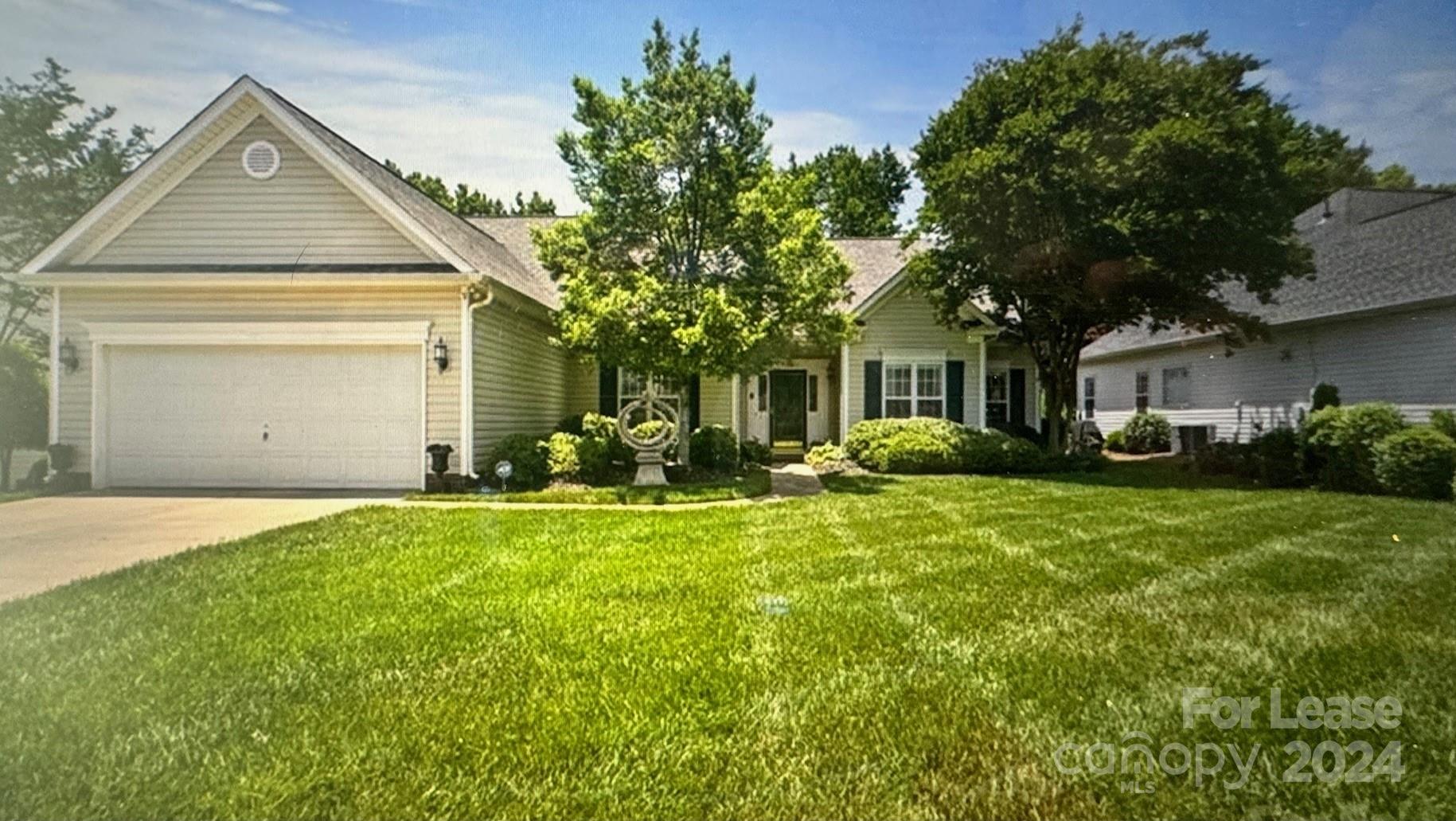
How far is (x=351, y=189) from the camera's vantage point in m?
9.53

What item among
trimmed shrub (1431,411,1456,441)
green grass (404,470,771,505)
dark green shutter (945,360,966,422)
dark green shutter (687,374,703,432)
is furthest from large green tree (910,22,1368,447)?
green grass (404,470,771,505)

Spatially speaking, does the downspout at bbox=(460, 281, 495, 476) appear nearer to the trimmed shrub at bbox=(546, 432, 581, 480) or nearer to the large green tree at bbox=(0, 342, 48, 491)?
the trimmed shrub at bbox=(546, 432, 581, 480)

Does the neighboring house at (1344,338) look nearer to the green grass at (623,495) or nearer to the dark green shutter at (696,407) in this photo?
the green grass at (623,495)

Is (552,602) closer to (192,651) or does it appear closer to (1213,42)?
(192,651)

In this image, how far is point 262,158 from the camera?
9.48 m

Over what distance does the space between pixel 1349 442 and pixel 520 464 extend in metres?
11.2

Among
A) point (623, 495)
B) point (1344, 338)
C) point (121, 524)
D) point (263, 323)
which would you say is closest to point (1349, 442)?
point (1344, 338)

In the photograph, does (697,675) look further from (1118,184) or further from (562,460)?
(1118,184)

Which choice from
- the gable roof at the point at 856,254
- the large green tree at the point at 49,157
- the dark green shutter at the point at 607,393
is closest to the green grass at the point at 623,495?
the dark green shutter at the point at 607,393

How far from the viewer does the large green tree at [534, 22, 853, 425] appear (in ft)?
30.7

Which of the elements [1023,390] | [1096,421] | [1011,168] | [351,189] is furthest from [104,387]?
[1096,421]

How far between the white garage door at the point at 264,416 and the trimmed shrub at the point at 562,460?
1690 millimetres

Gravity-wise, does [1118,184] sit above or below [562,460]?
above

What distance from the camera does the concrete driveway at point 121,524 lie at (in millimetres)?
4969
